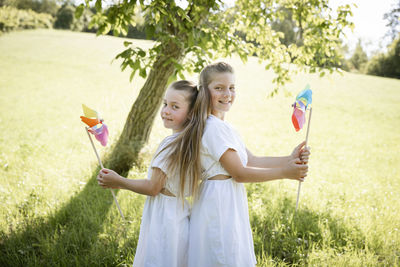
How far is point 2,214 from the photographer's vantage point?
327cm

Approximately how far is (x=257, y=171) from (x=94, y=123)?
1.23 metres

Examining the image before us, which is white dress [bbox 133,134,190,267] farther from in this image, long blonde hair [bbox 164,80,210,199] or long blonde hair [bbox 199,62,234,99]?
long blonde hair [bbox 199,62,234,99]

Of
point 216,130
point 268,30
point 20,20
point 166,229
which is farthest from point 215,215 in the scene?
point 20,20

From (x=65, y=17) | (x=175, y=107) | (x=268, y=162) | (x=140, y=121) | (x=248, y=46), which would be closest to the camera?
(x=175, y=107)

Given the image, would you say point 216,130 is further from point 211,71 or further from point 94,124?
point 94,124

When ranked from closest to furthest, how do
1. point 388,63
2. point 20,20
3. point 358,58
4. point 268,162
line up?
point 268,162, point 20,20, point 388,63, point 358,58

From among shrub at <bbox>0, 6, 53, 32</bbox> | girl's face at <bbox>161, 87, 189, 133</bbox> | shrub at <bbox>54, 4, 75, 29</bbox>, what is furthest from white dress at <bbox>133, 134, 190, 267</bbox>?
shrub at <bbox>54, 4, 75, 29</bbox>

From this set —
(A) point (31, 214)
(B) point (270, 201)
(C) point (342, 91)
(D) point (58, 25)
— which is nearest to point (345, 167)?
(B) point (270, 201)

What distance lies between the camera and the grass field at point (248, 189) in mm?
2812

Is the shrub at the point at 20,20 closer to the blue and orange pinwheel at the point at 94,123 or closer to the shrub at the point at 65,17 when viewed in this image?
the shrub at the point at 65,17

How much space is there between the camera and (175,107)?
1.97 meters

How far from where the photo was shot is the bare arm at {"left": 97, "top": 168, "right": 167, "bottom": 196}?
1.84 meters

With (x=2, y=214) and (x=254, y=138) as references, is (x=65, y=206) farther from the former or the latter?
(x=254, y=138)

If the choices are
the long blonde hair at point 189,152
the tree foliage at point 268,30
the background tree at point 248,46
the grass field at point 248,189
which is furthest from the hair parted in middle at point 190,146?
the background tree at point 248,46
